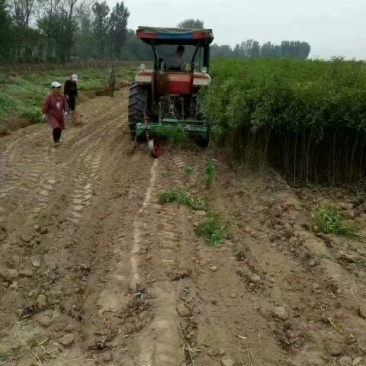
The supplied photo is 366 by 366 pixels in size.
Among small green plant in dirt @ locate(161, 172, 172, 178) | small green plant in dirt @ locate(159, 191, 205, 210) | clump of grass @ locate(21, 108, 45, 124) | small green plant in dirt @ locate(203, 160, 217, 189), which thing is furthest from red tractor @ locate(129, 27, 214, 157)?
clump of grass @ locate(21, 108, 45, 124)

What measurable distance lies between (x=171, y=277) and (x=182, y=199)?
5.61 feet

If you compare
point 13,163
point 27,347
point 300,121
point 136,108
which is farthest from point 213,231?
point 136,108

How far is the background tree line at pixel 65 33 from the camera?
96.9ft

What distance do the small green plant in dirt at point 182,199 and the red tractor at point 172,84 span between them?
7.37 ft

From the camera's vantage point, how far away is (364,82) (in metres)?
5.64

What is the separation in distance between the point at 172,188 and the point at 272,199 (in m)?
1.28

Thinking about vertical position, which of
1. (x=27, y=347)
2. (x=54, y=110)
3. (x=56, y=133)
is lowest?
(x=27, y=347)

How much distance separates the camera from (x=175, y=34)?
7961mm

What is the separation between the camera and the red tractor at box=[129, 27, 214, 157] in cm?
775

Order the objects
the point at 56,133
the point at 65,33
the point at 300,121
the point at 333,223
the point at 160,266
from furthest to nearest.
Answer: the point at 65,33
the point at 56,133
the point at 300,121
the point at 333,223
the point at 160,266

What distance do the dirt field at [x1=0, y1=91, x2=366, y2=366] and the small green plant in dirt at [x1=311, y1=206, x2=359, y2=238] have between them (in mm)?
119

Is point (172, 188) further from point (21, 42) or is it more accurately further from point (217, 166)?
point (21, 42)

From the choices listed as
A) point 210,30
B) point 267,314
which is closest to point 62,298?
point 267,314

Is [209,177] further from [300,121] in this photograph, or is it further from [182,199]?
[300,121]
